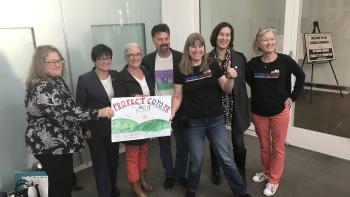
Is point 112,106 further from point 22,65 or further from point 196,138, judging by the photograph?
point 22,65

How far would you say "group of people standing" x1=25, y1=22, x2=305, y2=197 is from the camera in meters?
1.91

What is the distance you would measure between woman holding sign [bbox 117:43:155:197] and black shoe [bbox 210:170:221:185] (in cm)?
68

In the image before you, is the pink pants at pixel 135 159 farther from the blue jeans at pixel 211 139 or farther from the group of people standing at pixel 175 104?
the blue jeans at pixel 211 139

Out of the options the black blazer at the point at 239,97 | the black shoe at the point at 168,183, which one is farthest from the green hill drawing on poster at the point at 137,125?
the black shoe at the point at 168,183

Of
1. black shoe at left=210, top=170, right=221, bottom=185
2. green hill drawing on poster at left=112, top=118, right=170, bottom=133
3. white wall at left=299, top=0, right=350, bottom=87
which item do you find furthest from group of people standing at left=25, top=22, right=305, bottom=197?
white wall at left=299, top=0, right=350, bottom=87

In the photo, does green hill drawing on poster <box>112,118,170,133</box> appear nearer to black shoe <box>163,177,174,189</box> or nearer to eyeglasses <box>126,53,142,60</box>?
eyeglasses <box>126,53,142,60</box>

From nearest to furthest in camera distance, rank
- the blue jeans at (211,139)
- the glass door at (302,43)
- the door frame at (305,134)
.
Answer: the blue jeans at (211,139), the door frame at (305,134), the glass door at (302,43)

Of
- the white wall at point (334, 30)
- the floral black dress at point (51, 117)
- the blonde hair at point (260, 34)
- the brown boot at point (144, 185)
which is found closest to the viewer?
the floral black dress at point (51, 117)

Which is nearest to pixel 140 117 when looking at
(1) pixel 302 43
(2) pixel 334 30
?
(1) pixel 302 43

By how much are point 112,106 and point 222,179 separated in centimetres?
138

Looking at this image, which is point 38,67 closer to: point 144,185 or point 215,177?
point 144,185

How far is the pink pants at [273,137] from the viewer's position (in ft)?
7.57

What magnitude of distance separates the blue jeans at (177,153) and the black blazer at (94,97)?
0.56 metres

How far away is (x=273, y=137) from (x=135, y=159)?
3.93 feet
